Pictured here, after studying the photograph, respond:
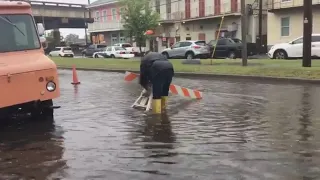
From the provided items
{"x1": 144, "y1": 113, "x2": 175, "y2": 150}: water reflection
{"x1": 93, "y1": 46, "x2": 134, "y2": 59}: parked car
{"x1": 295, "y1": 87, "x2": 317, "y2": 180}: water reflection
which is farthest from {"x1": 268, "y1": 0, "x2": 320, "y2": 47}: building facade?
{"x1": 144, "y1": 113, "x2": 175, "y2": 150}: water reflection

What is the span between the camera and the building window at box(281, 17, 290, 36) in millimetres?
37594

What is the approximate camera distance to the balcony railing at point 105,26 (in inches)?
2376

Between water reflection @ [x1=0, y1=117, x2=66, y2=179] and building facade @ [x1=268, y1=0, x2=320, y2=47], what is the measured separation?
30770mm

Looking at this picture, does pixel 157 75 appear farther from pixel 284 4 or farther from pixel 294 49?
pixel 284 4

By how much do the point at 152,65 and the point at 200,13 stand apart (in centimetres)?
3947

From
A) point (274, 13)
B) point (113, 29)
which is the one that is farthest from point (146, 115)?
point (113, 29)

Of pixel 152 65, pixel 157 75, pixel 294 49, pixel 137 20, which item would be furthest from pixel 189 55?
pixel 157 75

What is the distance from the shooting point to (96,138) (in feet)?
24.2

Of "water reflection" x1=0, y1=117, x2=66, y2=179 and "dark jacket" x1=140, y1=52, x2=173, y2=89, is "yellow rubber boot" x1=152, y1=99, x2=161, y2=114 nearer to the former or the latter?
"dark jacket" x1=140, y1=52, x2=173, y2=89

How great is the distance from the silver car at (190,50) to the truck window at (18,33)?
23.9 metres

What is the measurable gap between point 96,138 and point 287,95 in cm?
667

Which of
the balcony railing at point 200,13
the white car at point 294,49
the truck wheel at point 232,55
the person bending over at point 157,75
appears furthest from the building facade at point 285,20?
the person bending over at point 157,75

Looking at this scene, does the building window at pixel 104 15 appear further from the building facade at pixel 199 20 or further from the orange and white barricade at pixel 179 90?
the orange and white barricade at pixel 179 90

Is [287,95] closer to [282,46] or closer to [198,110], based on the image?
[198,110]
